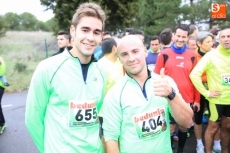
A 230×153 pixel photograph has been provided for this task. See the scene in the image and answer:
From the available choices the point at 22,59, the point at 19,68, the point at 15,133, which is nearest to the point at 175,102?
the point at 15,133

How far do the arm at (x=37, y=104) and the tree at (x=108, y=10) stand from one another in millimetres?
20261

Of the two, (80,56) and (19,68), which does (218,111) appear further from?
(19,68)

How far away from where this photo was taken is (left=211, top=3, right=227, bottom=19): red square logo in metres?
23.0

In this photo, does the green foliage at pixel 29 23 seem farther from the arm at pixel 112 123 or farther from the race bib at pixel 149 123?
the race bib at pixel 149 123

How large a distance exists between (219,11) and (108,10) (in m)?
9.77

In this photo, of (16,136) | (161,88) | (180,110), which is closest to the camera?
(161,88)

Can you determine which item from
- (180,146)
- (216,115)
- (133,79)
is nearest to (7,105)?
(180,146)

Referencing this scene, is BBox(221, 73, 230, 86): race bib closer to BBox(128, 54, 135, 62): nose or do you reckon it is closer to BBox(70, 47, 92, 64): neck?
BBox(128, 54, 135, 62): nose

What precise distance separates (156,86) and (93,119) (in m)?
0.63

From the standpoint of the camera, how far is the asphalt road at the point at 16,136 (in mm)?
5367

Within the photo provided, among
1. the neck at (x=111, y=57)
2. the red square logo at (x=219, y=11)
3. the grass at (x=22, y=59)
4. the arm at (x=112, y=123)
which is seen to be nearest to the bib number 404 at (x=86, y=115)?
the arm at (x=112, y=123)

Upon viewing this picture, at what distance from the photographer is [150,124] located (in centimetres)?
223

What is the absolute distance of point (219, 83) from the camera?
412cm

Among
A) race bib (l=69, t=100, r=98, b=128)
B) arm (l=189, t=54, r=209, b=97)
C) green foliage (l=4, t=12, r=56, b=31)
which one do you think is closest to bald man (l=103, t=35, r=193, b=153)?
race bib (l=69, t=100, r=98, b=128)
